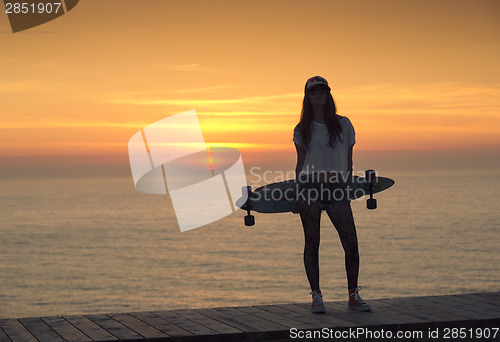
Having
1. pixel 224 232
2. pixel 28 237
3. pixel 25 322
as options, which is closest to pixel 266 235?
pixel 224 232

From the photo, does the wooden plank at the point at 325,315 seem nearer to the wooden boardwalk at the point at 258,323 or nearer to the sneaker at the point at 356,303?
the wooden boardwalk at the point at 258,323

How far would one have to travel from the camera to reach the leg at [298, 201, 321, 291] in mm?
6348

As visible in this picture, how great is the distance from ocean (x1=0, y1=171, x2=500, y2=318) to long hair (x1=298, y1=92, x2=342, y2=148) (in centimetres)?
5291

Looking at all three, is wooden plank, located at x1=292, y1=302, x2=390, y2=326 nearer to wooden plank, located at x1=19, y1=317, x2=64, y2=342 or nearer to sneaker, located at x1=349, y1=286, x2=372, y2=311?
sneaker, located at x1=349, y1=286, x2=372, y2=311

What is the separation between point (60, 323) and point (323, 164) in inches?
108

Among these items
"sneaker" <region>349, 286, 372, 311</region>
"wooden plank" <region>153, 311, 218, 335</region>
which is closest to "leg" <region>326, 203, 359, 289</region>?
"sneaker" <region>349, 286, 372, 311</region>

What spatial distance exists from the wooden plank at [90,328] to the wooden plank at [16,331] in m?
0.42

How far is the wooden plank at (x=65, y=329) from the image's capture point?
5701 mm

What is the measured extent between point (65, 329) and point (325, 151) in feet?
8.99

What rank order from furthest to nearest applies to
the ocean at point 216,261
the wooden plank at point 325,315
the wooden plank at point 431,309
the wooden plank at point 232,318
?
1. the ocean at point 216,261
2. the wooden plank at point 431,309
3. the wooden plank at point 325,315
4. the wooden plank at point 232,318

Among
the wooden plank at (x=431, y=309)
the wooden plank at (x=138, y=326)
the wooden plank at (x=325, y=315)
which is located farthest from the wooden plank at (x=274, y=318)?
the wooden plank at (x=431, y=309)

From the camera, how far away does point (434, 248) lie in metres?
92.0

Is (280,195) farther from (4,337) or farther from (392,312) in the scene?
(4,337)

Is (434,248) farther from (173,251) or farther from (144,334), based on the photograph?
(144,334)
